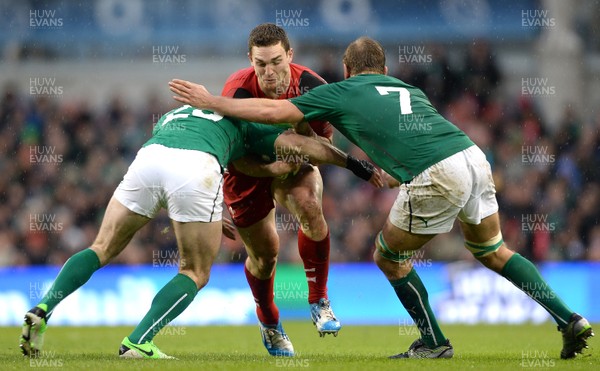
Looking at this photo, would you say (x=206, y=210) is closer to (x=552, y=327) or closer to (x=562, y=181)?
(x=552, y=327)

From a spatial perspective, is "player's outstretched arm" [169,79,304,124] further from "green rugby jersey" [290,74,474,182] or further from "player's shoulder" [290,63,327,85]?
"player's shoulder" [290,63,327,85]

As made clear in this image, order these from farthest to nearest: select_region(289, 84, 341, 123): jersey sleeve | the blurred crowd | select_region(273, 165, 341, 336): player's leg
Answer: the blurred crowd, select_region(273, 165, 341, 336): player's leg, select_region(289, 84, 341, 123): jersey sleeve

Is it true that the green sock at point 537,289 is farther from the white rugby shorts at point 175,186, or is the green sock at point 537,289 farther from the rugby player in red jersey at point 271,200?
the white rugby shorts at point 175,186

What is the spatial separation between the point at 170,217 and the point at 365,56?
6.06ft

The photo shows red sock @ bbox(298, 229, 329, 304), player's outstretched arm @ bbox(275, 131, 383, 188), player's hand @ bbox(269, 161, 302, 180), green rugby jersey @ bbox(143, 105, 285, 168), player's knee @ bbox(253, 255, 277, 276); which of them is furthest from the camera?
player's knee @ bbox(253, 255, 277, 276)

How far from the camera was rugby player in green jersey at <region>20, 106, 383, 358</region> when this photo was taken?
6.18 metres

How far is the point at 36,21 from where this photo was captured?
16.8 metres

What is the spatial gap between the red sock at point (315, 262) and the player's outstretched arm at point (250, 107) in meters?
1.31

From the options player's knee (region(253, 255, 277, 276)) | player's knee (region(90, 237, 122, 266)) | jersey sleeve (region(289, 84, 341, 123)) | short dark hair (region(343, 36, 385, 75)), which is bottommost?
player's knee (region(253, 255, 277, 276))

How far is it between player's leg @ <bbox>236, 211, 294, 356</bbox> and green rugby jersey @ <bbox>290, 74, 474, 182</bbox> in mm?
1428

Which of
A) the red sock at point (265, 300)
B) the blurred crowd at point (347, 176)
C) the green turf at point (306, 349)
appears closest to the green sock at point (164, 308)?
Result: the green turf at point (306, 349)

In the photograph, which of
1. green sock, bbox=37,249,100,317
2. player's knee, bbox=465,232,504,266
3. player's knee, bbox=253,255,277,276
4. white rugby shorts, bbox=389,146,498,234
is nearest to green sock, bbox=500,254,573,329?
player's knee, bbox=465,232,504,266

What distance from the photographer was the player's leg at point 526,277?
657 centimetres

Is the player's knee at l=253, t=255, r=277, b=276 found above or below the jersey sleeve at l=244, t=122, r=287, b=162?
below
